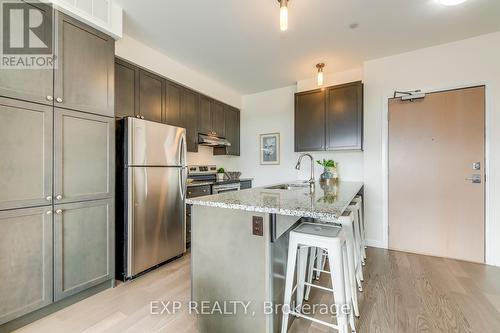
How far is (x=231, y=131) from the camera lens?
446 cm

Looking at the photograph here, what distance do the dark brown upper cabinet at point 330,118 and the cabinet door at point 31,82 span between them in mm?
3042

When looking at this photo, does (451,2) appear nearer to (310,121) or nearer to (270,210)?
(310,121)

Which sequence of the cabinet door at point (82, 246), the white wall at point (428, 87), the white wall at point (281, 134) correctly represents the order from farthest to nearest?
the white wall at point (281, 134) → the white wall at point (428, 87) → the cabinet door at point (82, 246)

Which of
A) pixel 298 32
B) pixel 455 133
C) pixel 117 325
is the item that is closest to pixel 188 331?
pixel 117 325

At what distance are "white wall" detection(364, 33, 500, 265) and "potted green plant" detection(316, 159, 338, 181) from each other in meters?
A: 0.45

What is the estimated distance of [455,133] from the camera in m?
2.79

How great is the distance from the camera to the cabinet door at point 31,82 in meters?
1.55

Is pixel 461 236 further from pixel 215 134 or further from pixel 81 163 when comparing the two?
pixel 81 163

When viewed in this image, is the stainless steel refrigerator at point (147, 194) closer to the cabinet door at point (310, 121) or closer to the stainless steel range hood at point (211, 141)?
the stainless steel range hood at point (211, 141)

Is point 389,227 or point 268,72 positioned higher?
point 268,72

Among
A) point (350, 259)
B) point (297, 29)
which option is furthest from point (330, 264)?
point (297, 29)

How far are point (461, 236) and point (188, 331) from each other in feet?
10.8

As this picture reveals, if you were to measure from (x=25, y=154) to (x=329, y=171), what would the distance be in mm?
3488

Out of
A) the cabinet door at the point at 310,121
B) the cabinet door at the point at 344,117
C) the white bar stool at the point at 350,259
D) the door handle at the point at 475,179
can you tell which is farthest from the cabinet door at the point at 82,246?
the door handle at the point at 475,179
